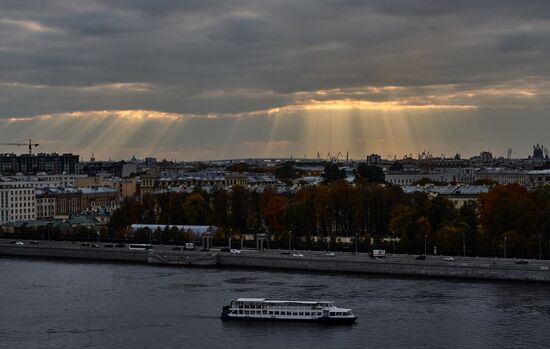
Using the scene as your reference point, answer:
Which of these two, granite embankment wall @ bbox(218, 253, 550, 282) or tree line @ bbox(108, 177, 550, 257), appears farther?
tree line @ bbox(108, 177, 550, 257)

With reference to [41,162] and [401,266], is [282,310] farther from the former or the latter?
[41,162]

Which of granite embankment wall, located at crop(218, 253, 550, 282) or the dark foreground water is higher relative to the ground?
granite embankment wall, located at crop(218, 253, 550, 282)

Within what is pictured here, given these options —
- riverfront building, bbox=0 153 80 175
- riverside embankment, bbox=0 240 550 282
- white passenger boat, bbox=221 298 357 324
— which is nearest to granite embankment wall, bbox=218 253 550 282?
riverside embankment, bbox=0 240 550 282

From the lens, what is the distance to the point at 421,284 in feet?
95.0

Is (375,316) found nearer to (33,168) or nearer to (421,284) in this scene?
(421,284)

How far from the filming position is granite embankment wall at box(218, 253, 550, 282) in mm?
29625

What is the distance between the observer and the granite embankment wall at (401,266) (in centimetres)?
2962

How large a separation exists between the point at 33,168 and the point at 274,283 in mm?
73839

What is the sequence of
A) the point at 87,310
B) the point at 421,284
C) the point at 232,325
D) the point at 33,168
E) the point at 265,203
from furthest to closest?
1. the point at 33,168
2. the point at 265,203
3. the point at 421,284
4. the point at 87,310
5. the point at 232,325

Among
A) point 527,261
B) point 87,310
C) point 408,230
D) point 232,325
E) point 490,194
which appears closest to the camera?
point 232,325

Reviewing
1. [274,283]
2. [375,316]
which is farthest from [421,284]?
[375,316]

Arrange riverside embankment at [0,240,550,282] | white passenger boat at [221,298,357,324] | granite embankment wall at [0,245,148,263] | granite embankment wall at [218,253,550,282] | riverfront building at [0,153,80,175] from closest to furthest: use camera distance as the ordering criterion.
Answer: white passenger boat at [221,298,357,324]
granite embankment wall at [218,253,550,282]
riverside embankment at [0,240,550,282]
granite embankment wall at [0,245,148,263]
riverfront building at [0,153,80,175]

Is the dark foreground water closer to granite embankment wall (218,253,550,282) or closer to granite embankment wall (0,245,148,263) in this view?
granite embankment wall (218,253,550,282)

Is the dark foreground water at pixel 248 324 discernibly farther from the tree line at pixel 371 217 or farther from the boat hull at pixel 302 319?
the tree line at pixel 371 217
